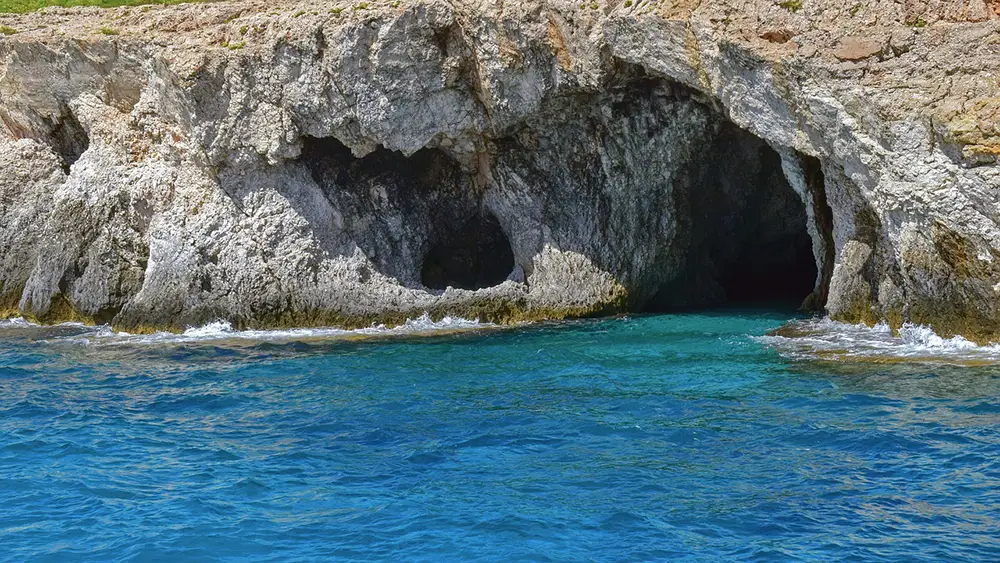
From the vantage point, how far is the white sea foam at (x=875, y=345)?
18.0m

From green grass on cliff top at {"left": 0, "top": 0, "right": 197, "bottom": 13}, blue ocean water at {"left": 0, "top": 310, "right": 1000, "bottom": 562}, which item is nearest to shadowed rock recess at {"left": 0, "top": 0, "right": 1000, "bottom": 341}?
green grass on cliff top at {"left": 0, "top": 0, "right": 197, "bottom": 13}

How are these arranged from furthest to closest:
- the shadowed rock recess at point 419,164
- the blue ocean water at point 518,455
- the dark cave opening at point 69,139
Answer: the dark cave opening at point 69,139, the shadowed rock recess at point 419,164, the blue ocean water at point 518,455

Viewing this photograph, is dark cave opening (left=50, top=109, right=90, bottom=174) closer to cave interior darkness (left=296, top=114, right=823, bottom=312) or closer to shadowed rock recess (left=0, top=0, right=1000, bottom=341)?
shadowed rock recess (left=0, top=0, right=1000, bottom=341)

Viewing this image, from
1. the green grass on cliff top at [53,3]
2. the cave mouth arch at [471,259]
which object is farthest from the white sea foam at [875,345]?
the green grass on cliff top at [53,3]

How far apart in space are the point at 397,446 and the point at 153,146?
16.7 m

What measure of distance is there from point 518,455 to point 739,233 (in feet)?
58.9

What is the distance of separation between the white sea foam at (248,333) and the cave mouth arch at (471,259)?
3.79 metres

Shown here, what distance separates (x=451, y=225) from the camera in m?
29.6

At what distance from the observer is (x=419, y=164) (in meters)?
29.0

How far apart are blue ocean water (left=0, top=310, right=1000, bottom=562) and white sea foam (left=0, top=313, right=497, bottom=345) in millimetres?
3014

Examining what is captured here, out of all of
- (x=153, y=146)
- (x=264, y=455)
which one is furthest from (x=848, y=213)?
(x=153, y=146)

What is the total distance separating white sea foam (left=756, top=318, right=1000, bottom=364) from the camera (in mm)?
17969

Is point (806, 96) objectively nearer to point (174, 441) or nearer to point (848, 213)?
point (848, 213)

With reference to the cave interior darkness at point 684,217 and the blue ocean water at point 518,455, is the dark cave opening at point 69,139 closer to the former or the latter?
the cave interior darkness at point 684,217
